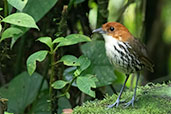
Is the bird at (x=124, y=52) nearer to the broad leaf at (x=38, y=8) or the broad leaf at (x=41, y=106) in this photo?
the broad leaf at (x=38, y=8)

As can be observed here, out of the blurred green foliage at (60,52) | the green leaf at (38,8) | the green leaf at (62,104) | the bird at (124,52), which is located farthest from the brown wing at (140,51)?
the green leaf at (62,104)

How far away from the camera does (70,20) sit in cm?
423

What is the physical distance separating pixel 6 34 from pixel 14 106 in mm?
1129

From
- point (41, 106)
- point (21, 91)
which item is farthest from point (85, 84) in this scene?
point (21, 91)

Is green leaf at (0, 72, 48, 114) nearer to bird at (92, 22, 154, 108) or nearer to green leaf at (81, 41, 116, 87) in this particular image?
green leaf at (81, 41, 116, 87)

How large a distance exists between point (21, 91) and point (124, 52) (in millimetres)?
1492

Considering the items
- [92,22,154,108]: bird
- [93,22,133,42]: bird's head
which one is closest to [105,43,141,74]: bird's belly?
[92,22,154,108]: bird

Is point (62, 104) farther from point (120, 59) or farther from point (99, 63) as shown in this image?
point (120, 59)

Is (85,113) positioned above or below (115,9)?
below

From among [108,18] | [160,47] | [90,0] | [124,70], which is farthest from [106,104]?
[160,47]

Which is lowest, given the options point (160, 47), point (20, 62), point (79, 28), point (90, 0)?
point (160, 47)

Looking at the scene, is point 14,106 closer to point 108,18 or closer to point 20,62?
point 20,62

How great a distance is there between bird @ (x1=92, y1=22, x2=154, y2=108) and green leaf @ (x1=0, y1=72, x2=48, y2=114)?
1244 mm

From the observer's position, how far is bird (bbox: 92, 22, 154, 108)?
2.82 metres
